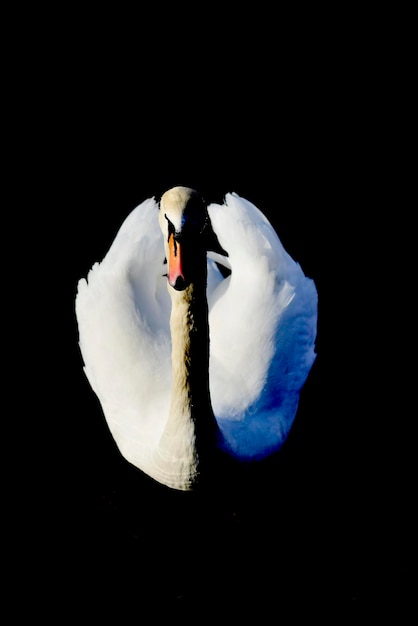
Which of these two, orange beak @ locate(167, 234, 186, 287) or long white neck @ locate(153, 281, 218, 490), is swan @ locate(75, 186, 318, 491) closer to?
long white neck @ locate(153, 281, 218, 490)

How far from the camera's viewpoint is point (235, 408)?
2.59 meters

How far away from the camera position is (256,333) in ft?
8.96

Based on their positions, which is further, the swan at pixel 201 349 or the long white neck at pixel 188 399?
the swan at pixel 201 349

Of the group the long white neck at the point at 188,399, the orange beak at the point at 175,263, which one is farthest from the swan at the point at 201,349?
the orange beak at the point at 175,263

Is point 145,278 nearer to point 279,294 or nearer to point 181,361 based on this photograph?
point 279,294

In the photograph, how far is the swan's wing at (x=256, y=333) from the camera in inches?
102

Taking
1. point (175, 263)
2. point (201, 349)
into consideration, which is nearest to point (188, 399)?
point (201, 349)

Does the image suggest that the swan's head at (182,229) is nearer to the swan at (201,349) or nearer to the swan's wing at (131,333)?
the swan at (201,349)

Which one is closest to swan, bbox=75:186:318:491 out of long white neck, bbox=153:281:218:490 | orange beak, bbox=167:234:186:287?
long white neck, bbox=153:281:218:490

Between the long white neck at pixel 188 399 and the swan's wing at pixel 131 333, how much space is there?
179 millimetres

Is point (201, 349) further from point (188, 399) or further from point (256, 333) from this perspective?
point (256, 333)

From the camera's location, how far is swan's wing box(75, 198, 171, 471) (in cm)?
261

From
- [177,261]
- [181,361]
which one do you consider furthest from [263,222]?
[177,261]

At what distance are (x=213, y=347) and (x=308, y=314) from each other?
0.42 metres
